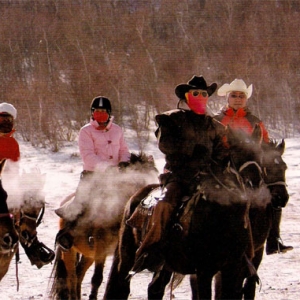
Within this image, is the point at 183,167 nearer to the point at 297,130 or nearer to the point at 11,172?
the point at 11,172

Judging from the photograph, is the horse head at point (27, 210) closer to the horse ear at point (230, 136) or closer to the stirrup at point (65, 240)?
the stirrup at point (65, 240)

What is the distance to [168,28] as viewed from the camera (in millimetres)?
43906

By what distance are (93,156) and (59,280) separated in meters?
1.59

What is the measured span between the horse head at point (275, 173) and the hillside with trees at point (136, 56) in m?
20.4

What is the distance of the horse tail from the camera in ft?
26.4

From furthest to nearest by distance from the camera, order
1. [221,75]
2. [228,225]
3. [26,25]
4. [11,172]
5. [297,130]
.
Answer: [26,25] < [221,75] < [297,130] < [11,172] < [228,225]

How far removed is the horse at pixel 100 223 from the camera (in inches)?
318

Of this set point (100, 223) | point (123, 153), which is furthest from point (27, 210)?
point (123, 153)

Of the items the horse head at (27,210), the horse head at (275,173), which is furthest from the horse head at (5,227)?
the horse head at (275,173)

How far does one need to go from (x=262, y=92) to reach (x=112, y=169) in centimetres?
2806

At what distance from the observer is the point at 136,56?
38.5 m

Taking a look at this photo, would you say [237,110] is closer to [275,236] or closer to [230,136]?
[230,136]

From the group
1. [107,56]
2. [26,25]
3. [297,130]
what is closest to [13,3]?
[26,25]

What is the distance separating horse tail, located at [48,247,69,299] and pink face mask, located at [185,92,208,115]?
295 centimetres
